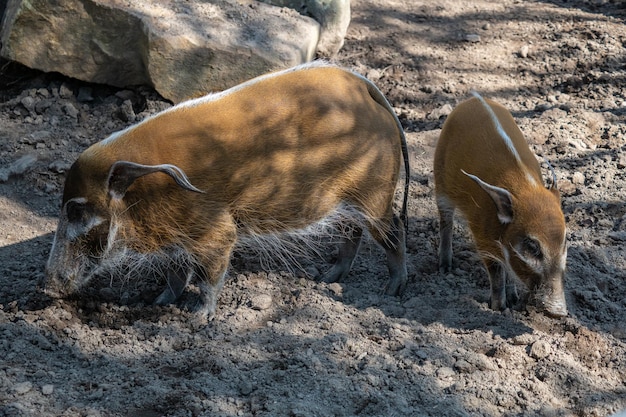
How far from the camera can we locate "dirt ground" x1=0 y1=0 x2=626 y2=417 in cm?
376

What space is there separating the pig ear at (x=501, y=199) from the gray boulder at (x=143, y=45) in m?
2.26

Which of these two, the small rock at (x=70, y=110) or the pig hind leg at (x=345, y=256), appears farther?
the small rock at (x=70, y=110)

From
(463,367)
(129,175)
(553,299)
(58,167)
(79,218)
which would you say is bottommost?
(58,167)

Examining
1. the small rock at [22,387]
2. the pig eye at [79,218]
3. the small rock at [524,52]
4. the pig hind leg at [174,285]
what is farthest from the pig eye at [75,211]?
the small rock at [524,52]

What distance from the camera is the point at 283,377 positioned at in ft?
12.6

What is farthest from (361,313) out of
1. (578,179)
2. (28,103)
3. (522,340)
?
(28,103)

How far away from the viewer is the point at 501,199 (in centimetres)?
441

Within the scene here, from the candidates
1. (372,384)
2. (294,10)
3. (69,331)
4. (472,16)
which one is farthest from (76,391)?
(472,16)

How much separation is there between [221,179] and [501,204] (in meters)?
1.50

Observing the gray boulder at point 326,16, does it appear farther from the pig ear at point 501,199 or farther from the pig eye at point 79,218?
the pig eye at point 79,218

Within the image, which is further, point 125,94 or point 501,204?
point 125,94

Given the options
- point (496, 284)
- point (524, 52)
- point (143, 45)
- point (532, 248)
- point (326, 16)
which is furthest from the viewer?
point (524, 52)

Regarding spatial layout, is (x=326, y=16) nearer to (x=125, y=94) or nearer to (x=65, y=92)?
(x=125, y=94)

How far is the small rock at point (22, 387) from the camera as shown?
11.8ft
